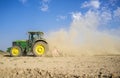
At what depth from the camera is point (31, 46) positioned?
17500mm

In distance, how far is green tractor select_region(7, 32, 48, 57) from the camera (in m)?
16.8

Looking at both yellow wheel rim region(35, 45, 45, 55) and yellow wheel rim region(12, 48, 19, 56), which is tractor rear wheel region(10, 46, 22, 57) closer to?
yellow wheel rim region(12, 48, 19, 56)

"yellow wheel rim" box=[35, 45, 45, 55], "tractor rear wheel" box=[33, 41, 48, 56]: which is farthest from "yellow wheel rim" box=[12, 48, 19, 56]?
"yellow wheel rim" box=[35, 45, 45, 55]

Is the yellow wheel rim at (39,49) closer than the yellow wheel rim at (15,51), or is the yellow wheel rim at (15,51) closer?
the yellow wheel rim at (39,49)

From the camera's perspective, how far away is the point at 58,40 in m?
19.6

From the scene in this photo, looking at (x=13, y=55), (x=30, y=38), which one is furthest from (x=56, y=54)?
(x=13, y=55)

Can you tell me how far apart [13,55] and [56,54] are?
3.85m

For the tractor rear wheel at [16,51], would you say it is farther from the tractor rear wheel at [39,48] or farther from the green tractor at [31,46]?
the tractor rear wheel at [39,48]

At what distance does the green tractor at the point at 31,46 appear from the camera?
55.2 feet

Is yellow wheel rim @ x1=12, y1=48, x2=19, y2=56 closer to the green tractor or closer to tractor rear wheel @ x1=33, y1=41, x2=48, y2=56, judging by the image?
the green tractor

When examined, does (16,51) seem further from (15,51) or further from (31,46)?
(31,46)

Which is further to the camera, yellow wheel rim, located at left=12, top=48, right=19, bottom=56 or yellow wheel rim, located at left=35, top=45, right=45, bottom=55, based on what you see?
yellow wheel rim, located at left=12, top=48, right=19, bottom=56

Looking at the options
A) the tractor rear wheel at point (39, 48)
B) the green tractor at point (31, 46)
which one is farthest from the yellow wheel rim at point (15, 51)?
the tractor rear wheel at point (39, 48)

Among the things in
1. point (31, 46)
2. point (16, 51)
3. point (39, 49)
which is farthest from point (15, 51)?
point (39, 49)
